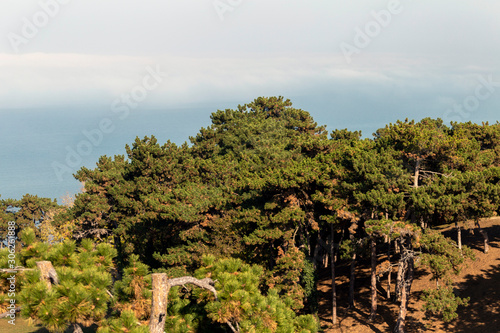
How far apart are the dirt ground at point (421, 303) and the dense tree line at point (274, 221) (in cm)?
81

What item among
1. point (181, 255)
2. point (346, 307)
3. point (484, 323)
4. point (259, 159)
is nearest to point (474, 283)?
point (484, 323)

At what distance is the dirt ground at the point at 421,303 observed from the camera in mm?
23391

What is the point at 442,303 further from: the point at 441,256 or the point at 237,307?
the point at 237,307

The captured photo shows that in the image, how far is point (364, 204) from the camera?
23.0m

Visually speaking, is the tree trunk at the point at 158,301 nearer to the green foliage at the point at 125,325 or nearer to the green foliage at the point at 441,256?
the green foliage at the point at 125,325

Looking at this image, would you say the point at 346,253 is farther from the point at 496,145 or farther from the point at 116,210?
the point at 116,210

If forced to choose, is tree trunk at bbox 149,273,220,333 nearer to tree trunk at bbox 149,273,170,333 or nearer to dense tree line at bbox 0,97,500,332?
tree trunk at bbox 149,273,170,333

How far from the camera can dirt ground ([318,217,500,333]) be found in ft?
76.7

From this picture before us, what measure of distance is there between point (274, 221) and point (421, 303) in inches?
411

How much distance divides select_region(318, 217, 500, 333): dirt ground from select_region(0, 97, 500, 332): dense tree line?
0.81 meters

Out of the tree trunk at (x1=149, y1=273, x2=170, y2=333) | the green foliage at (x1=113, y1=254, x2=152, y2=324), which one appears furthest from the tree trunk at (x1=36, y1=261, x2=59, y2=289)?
the tree trunk at (x1=149, y1=273, x2=170, y2=333)

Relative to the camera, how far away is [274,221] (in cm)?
2428

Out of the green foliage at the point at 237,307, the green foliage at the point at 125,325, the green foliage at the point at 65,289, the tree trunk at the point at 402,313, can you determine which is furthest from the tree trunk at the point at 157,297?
the tree trunk at the point at 402,313

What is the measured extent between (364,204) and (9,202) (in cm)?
4508
